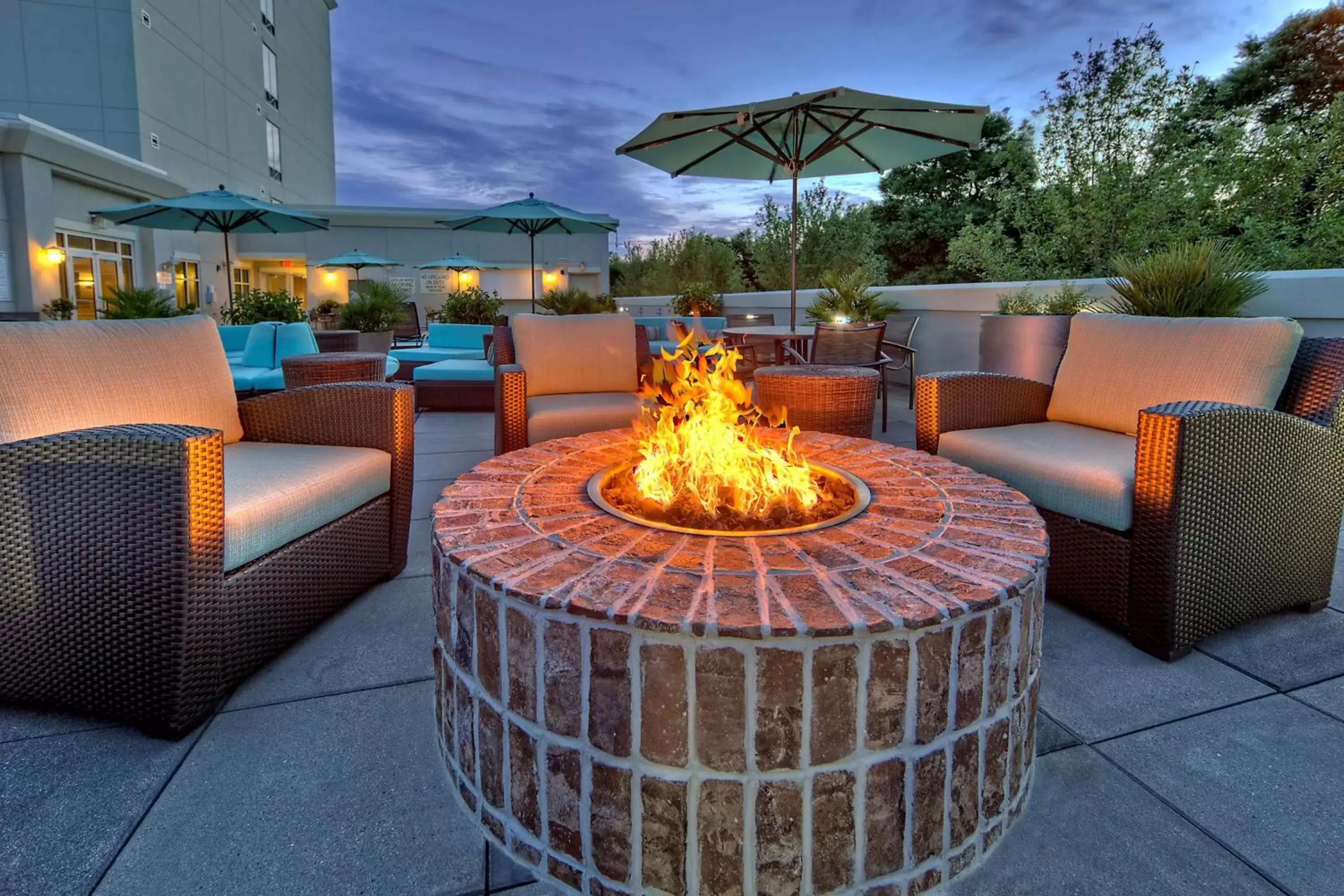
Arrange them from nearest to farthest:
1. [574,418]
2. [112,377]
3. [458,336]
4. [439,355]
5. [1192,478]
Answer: [1192,478] < [112,377] < [574,418] < [439,355] < [458,336]

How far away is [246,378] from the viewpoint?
5.69 m

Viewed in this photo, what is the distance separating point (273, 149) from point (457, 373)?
2020 cm

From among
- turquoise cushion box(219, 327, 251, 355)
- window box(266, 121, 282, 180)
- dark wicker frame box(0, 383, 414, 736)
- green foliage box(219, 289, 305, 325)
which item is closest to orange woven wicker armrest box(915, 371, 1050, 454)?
dark wicker frame box(0, 383, 414, 736)

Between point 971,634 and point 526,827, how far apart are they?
0.85 metres

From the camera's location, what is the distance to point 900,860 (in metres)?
1.21

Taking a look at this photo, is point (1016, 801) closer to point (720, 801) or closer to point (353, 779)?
point (720, 801)

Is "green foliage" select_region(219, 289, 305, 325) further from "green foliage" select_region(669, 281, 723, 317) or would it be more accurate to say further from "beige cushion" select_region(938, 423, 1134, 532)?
"beige cushion" select_region(938, 423, 1134, 532)

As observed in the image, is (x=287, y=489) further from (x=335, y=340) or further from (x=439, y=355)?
(x=439, y=355)

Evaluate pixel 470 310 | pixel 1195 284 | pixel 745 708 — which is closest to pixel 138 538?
pixel 745 708

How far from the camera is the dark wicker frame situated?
1639 millimetres

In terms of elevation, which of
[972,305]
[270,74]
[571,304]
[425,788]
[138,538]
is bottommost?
[425,788]

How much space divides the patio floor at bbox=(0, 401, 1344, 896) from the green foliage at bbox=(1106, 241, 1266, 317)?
251 cm

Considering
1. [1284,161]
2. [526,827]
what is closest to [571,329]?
[526,827]

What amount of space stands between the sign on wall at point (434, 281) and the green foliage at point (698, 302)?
13779 millimetres
